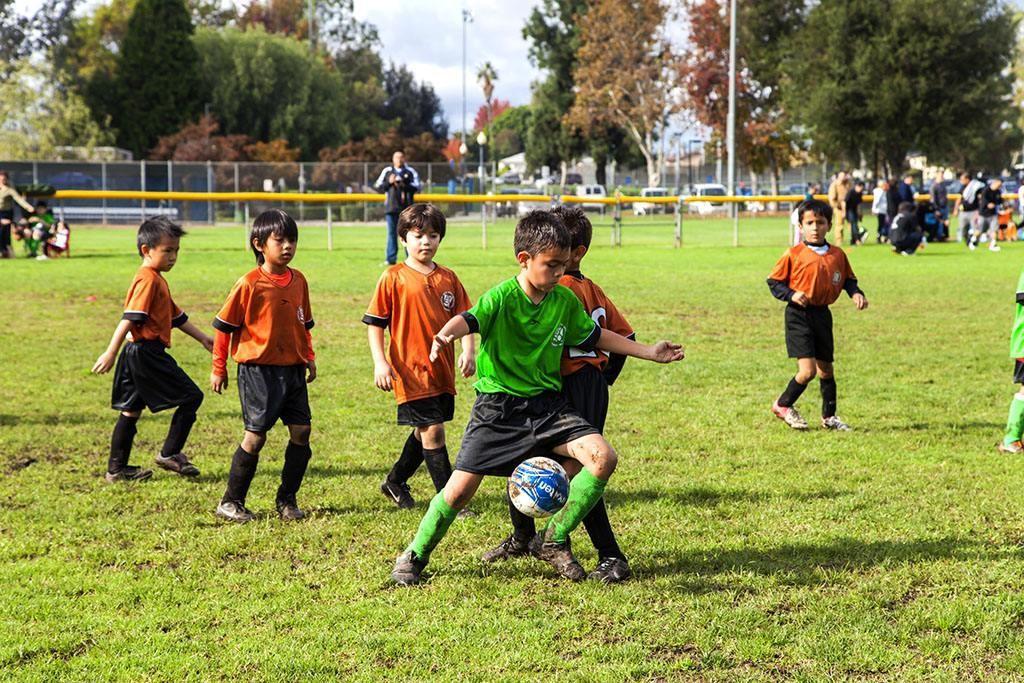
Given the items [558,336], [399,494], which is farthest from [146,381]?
[558,336]

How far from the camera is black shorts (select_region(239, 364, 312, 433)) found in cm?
593

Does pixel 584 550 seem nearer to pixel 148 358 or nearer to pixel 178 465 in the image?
pixel 178 465

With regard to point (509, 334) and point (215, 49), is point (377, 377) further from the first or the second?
point (215, 49)

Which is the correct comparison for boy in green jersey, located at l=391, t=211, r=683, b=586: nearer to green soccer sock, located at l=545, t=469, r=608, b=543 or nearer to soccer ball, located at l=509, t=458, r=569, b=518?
green soccer sock, located at l=545, t=469, r=608, b=543

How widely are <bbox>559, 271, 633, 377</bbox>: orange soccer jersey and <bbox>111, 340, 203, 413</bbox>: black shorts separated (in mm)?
2792

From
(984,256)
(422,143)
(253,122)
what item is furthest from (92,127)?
(984,256)

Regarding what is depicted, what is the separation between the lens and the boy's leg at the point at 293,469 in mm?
6047

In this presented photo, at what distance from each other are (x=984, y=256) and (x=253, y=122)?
49.2 meters

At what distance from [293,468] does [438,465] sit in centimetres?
78

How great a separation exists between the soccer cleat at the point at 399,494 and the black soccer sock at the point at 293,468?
543mm

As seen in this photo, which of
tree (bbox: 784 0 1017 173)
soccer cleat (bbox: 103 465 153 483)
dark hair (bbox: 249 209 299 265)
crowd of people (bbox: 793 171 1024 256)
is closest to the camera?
dark hair (bbox: 249 209 299 265)

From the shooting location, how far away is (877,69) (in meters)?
A: 45.4

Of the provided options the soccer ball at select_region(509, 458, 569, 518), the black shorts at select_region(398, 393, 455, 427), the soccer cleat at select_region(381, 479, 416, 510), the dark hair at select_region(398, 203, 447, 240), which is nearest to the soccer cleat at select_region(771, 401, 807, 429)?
the soccer cleat at select_region(381, 479, 416, 510)

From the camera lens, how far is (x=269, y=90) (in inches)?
2586
